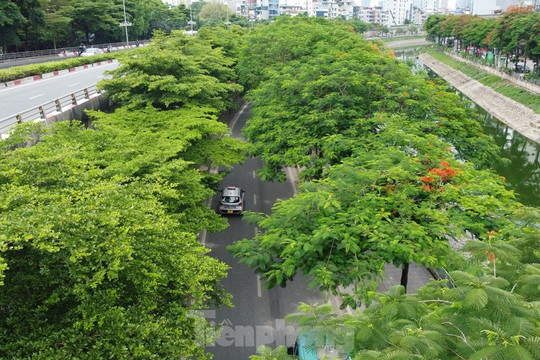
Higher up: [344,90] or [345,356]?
[344,90]

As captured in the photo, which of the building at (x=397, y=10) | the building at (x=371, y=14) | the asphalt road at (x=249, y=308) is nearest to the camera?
the asphalt road at (x=249, y=308)

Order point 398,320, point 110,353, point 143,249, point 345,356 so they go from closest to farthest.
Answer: point 398,320 → point 345,356 → point 110,353 → point 143,249

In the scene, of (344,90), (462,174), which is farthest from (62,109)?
(462,174)

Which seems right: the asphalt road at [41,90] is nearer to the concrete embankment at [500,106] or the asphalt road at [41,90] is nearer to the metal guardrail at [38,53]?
the metal guardrail at [38,53]

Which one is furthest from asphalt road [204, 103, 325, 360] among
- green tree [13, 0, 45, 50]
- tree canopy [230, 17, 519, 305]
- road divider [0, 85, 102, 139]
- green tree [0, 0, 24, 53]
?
green tree [13, 0, 45, 50]

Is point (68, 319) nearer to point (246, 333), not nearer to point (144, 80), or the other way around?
point (246, 333)

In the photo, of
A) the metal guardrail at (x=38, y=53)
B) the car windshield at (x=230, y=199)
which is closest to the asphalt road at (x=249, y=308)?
the car windshield at (x=230, y=199)
